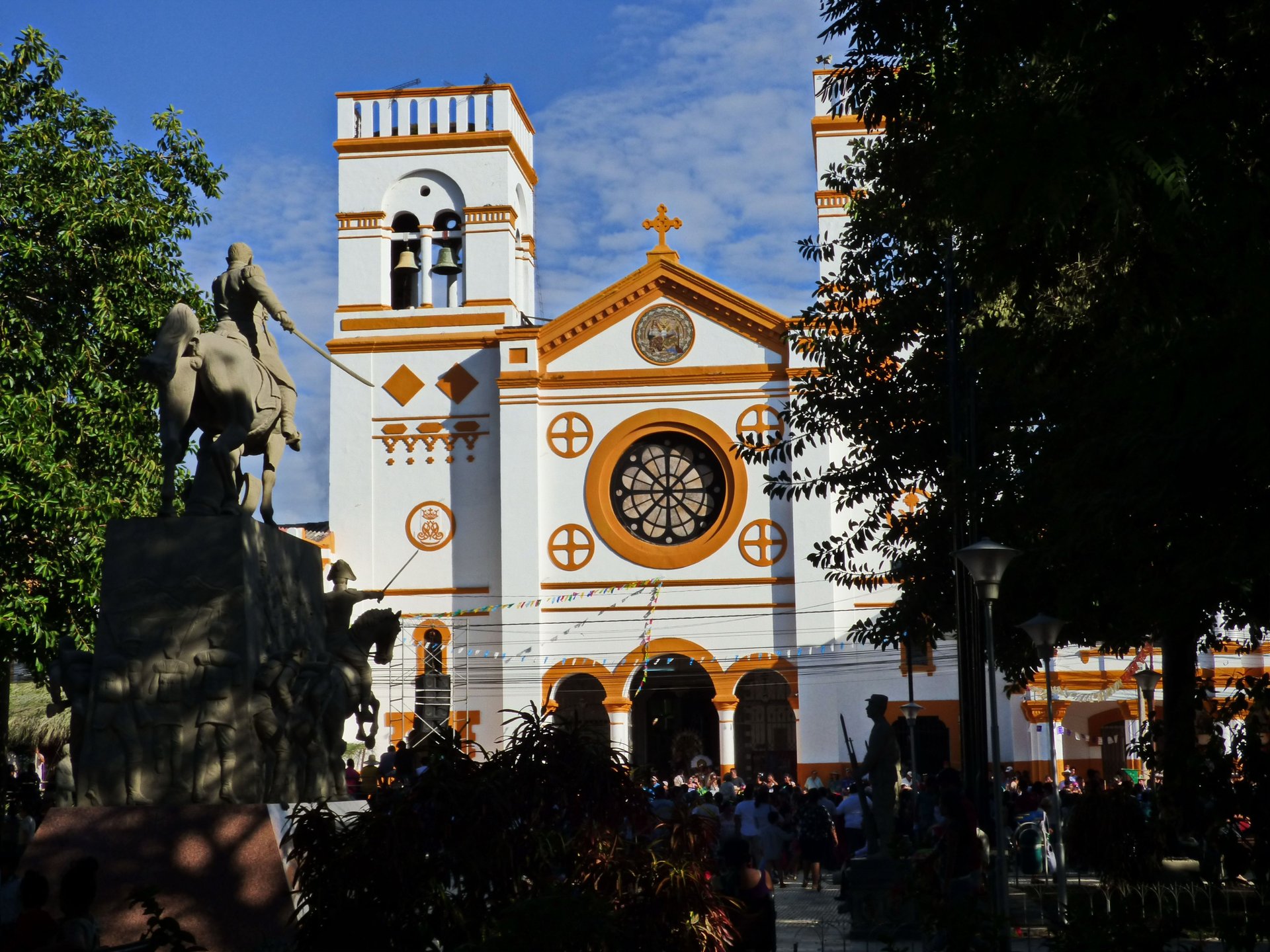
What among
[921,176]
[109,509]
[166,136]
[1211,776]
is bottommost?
[1211,776]

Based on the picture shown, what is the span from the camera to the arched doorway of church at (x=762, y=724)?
→ 33.9 m

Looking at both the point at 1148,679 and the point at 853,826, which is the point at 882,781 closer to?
the point at 853,826

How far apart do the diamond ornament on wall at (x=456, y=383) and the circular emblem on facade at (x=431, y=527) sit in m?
2.45

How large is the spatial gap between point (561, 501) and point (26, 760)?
1398 cm

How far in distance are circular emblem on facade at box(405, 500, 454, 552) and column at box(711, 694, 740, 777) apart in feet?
23.0

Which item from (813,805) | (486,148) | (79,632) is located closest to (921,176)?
(813,805)

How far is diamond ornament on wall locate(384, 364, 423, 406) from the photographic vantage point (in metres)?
35.0

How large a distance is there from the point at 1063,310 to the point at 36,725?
24.3 metres

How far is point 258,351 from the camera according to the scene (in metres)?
10.5

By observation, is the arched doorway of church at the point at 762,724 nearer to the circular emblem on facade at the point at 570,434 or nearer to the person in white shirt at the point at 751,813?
the circular emblem on facade at the point at 570,434

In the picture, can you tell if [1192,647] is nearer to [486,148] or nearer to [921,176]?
[921,176]

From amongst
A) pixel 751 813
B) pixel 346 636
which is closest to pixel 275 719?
pixel 346 636

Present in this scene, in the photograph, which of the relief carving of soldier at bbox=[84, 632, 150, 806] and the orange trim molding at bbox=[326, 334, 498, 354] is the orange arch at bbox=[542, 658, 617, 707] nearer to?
the orange trim molding at bbox=[326, 334, 498, 354]

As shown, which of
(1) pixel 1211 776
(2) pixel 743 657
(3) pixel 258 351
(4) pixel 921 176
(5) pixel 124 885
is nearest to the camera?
(1) pixel 1211 776
